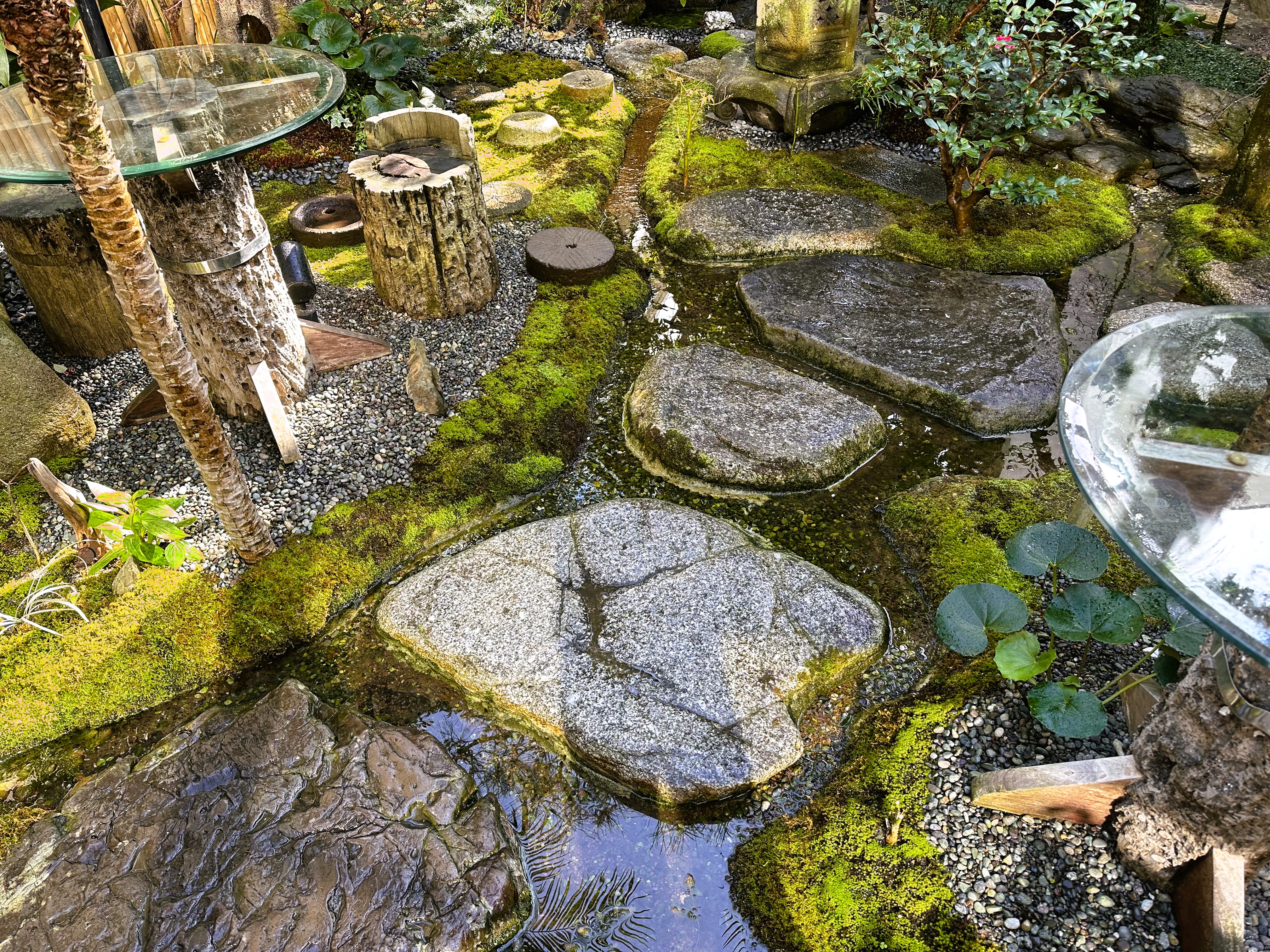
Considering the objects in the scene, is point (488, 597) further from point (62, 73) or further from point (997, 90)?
point (997, 90)

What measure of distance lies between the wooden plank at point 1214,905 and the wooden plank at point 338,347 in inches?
158

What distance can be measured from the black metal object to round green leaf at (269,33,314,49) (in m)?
2.56

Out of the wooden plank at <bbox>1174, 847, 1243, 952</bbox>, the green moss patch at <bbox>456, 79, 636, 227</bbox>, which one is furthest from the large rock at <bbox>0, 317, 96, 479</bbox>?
the wooden plank at <bbox>1174, 847, 1243, 952</bbox>

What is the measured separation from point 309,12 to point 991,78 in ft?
16.6

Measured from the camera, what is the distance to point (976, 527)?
12.0 feet

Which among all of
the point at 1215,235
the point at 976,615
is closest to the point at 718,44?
the point at 1215,235

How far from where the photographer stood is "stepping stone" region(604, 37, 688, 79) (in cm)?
874

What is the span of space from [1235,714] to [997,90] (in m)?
5.53

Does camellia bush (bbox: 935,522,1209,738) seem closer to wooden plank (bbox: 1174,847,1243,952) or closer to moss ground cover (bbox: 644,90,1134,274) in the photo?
wooden plank (bbox: 1174,847,1243,952)

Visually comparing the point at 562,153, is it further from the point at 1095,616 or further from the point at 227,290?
the point at 1095,616

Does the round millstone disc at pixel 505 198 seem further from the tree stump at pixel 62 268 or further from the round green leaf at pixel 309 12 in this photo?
the tree stump at pixel 62 268

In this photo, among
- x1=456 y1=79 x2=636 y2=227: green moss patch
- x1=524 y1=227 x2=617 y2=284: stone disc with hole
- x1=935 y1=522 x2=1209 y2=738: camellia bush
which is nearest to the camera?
x1=935 y1=522 x2=1209 y2=738: camellia bush

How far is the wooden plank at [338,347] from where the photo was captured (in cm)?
433

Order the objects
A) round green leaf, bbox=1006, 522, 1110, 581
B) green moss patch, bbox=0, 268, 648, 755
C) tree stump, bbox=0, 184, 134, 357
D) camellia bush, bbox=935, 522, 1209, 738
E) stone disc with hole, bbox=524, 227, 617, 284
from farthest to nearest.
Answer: stone disc with hole, bbox=524, 227, 617, 284
tree stump, bbox=0, 184, 134, 357
green moss patch, bbox=0, 268, 648, 755
round green leaf, bbox=1006, 522, 1110, 581
camellia bush, bbox=935, 522, 1209, 738
